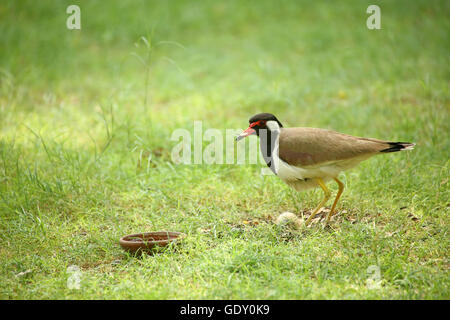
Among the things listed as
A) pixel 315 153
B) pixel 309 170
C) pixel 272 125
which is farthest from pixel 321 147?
pixel 272 125

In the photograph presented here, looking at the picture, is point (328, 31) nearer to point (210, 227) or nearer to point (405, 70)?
point (405, 70)

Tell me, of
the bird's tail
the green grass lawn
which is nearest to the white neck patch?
the green grass lawn

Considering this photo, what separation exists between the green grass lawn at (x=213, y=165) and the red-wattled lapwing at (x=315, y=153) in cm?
43

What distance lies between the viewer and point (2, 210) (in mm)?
4371

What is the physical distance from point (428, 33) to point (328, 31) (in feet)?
5.93

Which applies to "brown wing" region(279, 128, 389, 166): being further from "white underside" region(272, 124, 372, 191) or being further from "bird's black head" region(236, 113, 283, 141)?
"bird's black head" region(236, 113, 283, 141)

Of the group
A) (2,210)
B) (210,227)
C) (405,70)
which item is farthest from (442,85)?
(2,210)

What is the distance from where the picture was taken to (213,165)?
5332 mm

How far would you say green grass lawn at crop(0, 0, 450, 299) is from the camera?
11.0 feet

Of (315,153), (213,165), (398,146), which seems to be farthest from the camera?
(213,165)

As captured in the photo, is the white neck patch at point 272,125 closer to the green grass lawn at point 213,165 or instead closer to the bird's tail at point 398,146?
the green grass lawn at point 213,165

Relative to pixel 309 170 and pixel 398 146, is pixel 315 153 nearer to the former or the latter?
pixel 309 170

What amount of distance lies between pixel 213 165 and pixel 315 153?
1.56 m

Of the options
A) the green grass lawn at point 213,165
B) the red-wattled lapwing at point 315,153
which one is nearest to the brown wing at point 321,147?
the red-wattled lapwing at point 315,153
